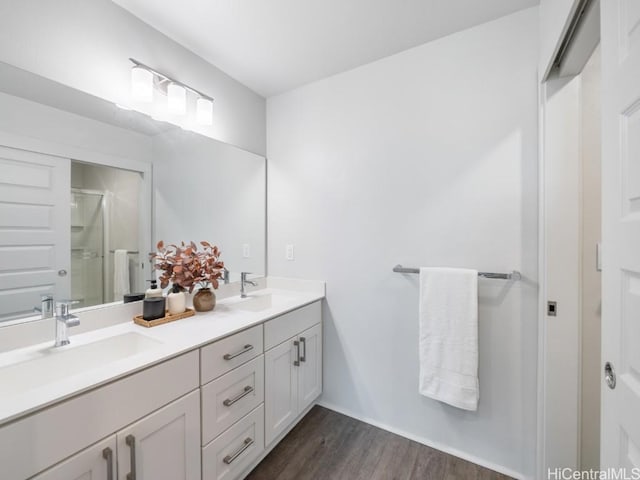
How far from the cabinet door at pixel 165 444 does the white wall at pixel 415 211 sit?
1075mm

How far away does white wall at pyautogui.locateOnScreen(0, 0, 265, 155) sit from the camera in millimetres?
1135

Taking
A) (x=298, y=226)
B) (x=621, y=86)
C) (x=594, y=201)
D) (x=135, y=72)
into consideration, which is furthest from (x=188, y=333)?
(x=594, y=201)

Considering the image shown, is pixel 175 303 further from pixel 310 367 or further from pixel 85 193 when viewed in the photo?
pixel 310 367

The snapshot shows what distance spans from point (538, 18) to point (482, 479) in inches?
92.9

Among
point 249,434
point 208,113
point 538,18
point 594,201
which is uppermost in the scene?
point 538,18

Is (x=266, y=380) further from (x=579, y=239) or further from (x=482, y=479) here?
(x=579, y=239)

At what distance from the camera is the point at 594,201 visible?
4.31 feet

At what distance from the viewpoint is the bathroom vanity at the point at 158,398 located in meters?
0.78

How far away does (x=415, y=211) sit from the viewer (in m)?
1.72

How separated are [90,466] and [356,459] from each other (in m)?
1.29

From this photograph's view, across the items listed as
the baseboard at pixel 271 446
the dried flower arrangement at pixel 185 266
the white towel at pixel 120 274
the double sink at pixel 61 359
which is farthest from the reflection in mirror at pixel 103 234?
the baseboard at pixel 271 446

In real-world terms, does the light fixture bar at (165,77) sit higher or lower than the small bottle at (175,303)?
higher

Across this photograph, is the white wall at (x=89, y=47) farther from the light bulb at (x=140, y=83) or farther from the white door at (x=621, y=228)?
the white door at (x=621, y=228)

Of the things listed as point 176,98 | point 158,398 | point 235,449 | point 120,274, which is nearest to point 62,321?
point 120,274
